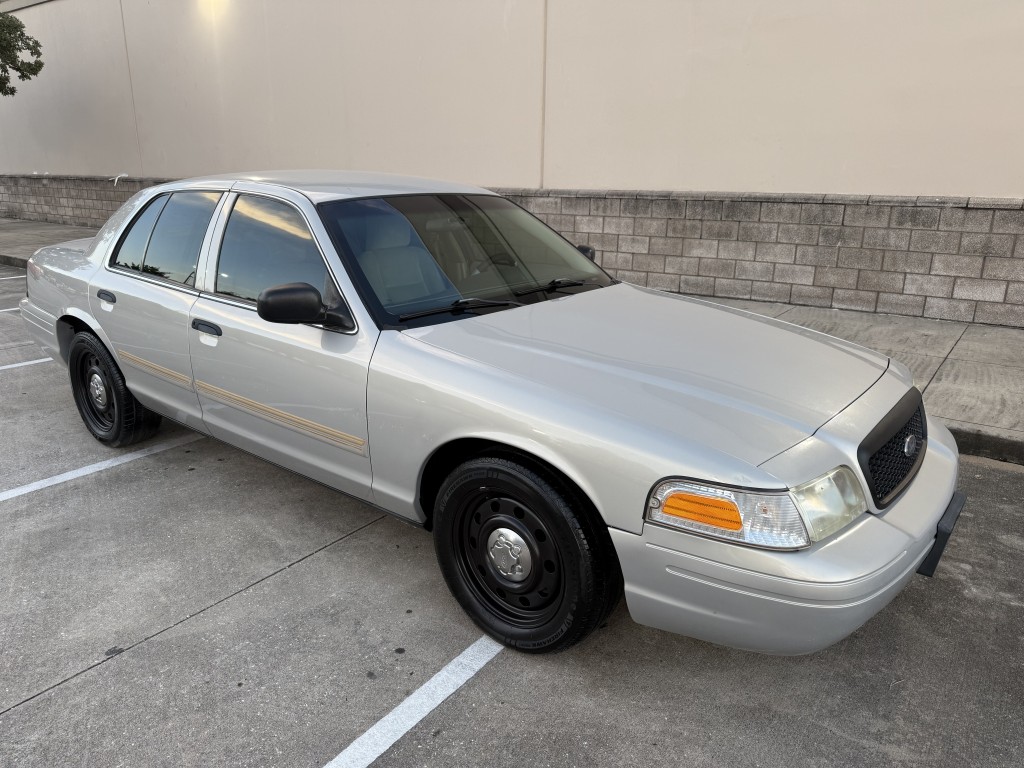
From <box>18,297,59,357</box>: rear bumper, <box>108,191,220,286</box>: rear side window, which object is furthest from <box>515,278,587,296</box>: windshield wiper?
<box>18,297,59,357</box>: rear bumper

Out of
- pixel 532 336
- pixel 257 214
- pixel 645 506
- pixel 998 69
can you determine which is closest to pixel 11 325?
pixel 257 214

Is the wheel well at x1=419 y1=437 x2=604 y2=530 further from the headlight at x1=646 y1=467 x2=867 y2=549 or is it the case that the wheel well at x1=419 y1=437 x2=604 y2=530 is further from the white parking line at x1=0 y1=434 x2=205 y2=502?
the white parking line at x1=0 y1=434 x2=205 y2=502

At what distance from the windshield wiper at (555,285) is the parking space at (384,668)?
133 cm

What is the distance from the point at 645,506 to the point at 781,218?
21.3ft

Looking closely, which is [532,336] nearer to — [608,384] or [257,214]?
[608,384]

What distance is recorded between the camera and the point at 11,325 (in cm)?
812

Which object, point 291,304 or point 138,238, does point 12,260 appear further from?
point 291,304

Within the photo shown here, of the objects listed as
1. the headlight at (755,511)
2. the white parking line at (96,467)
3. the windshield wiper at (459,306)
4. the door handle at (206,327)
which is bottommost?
the white parking line at (96,467)

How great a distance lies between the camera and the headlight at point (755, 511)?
2.18 metres

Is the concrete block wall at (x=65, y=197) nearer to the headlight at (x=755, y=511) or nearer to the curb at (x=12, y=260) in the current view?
the curb at (x=12, y=260)

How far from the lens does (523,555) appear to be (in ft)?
8.82

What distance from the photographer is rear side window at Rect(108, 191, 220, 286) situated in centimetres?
386

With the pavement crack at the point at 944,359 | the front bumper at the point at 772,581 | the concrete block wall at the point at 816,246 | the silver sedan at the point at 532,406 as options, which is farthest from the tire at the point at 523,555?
the concrete block wall at the point at 816,246

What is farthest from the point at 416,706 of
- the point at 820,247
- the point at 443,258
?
the point at 820,247
